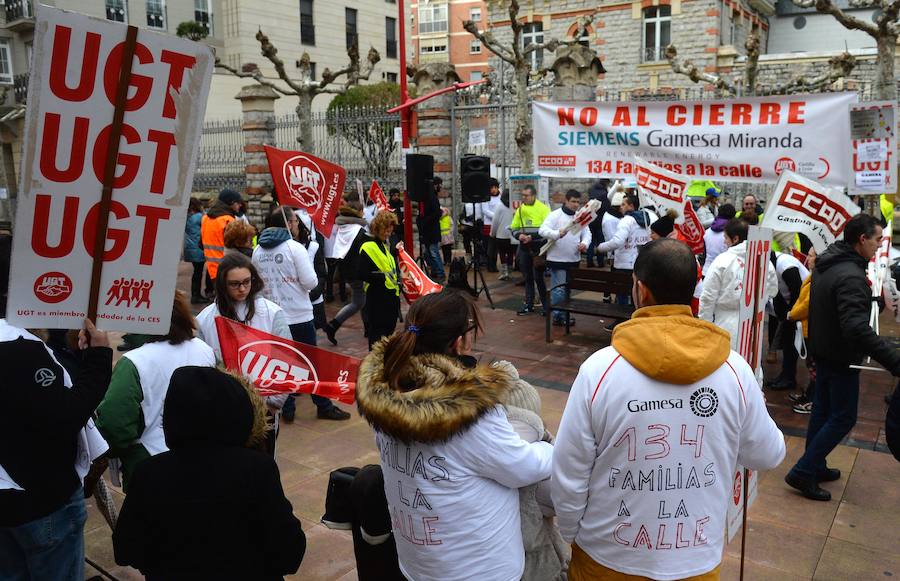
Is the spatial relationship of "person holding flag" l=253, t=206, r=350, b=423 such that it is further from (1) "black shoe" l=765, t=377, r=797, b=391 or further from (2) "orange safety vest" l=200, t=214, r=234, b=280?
(1) "black shoe" l=765, t=377, r=797, b=391

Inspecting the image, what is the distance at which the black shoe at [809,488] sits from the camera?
4.80m

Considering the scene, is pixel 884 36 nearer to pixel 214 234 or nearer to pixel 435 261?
pixel 435 261

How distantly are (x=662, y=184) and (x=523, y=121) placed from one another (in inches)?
288

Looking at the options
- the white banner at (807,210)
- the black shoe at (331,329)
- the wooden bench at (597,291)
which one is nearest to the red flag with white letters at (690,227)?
the wooden bench at (597,291)

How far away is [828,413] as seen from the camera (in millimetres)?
4793

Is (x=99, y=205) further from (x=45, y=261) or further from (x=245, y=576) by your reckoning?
(x=245, y=576)

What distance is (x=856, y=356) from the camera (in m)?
4.49

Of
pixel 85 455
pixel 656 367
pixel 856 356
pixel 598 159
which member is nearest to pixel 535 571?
pixel 656 367

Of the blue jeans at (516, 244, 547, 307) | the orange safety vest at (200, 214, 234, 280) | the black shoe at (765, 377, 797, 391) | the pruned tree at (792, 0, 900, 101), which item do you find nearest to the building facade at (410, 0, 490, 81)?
the pruned tree at (792, 0, 900, 101)

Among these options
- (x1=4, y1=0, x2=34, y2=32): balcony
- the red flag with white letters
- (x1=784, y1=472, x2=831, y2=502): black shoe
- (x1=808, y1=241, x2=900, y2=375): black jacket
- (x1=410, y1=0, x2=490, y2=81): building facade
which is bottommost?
(x1=784, y1=472, x2=831, y2=502): black shoe

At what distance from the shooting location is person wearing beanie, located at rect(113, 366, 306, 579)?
2.17 m

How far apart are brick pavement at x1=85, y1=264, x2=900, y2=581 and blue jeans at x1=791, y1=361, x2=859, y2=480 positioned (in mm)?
261

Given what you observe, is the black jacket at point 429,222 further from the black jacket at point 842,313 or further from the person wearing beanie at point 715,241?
the black jacket at point 842,313

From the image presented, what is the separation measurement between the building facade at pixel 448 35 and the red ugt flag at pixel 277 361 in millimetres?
55801
